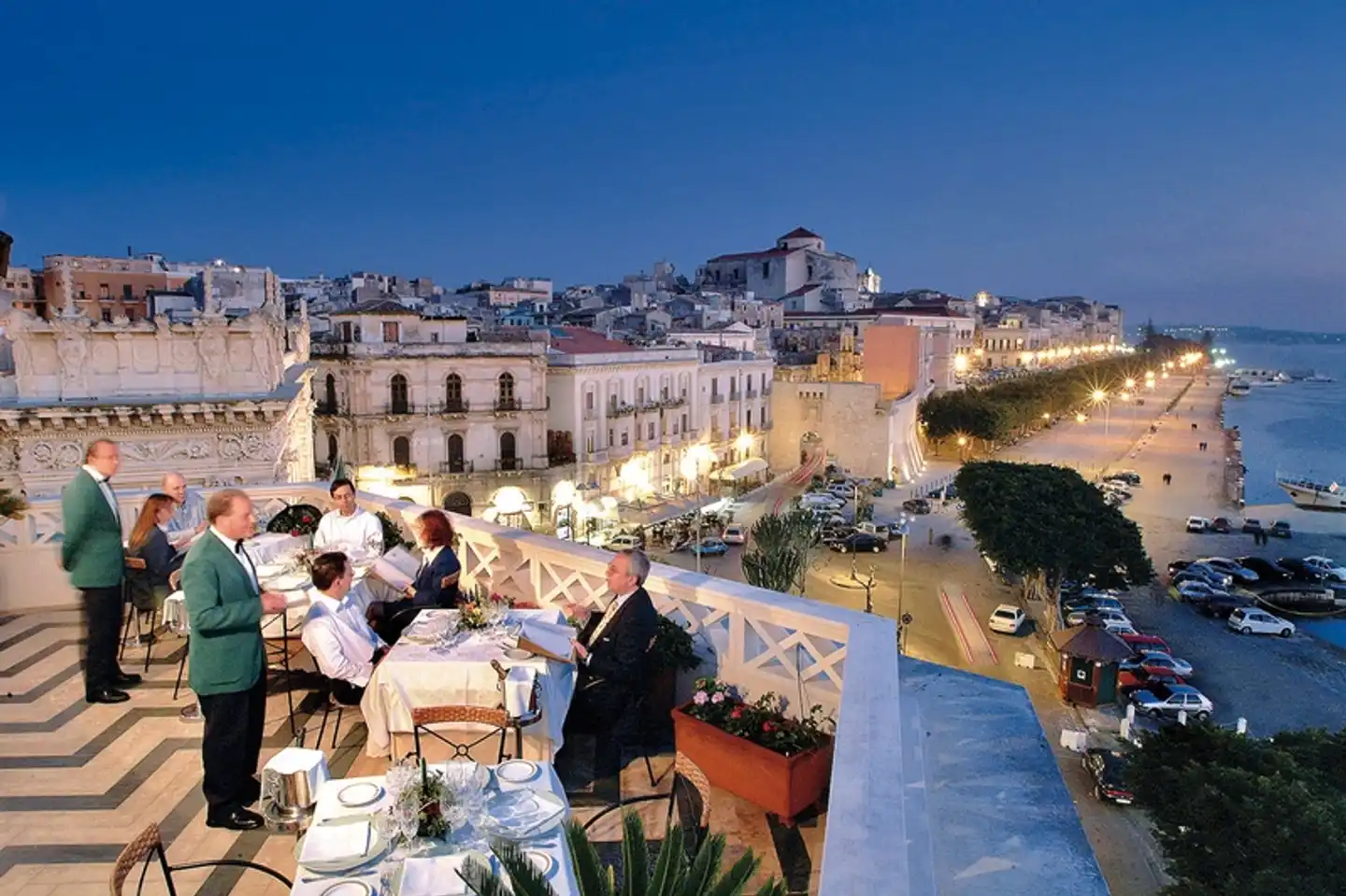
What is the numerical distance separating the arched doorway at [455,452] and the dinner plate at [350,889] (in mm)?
33864

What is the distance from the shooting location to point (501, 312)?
202ft

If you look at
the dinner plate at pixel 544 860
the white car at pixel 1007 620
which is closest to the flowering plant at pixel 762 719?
the dinner plate at pixel 544 860

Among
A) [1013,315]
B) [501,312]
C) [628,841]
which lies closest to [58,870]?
[628,841]

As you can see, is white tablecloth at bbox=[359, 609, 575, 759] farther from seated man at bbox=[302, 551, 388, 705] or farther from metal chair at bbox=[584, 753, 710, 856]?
metal chair at bbox=[584, 753, 710, 856]

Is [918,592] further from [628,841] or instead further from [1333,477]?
[1333,477]

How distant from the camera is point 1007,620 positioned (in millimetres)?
26516

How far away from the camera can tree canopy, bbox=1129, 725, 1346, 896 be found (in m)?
9.77

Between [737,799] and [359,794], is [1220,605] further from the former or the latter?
[359,794]

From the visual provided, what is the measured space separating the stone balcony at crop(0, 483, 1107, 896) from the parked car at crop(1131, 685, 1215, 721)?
1926 cm

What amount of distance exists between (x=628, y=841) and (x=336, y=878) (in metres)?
1.05

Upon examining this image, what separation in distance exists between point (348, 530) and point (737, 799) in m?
3.65

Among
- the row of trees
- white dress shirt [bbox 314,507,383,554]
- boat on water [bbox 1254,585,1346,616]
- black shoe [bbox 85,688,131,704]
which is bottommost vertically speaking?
boat on water [bbox 1254,585,1346,616]

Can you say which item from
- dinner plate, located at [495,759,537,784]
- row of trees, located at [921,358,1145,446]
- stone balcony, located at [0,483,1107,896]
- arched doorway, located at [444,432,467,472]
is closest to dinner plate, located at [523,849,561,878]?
dinner plate, located at [495,759,537,784]

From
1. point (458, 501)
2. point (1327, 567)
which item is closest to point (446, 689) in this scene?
point (458, 501)
